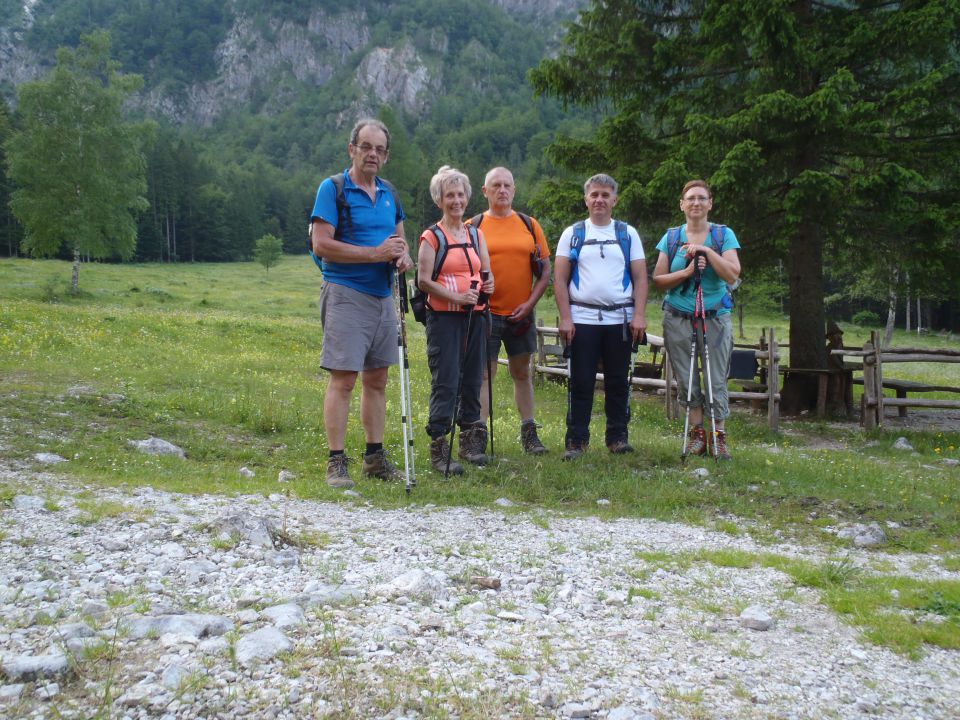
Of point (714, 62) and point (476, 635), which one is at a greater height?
point (714, 62)

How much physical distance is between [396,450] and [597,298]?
2.69 metres

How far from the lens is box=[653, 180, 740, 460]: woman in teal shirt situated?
7250mm

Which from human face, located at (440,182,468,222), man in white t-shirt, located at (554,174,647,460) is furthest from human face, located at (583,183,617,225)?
human face, located at (440,182,468,222)

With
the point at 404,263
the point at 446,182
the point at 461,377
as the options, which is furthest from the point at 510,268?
the point at 404,263

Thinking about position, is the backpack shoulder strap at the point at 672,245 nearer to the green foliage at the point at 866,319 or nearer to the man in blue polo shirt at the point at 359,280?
the man in blue polo shirt at the point at 359,280

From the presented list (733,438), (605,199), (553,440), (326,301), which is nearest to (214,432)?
(326,301)

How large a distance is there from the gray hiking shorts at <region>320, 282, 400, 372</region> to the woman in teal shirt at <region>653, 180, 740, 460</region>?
2.82 meters

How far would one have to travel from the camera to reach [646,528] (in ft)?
17.5

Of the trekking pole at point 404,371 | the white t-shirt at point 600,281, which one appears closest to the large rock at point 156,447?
the trekking pole at point 404,371

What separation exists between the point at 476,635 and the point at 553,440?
5700mm

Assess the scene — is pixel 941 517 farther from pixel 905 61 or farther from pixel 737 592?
pixel 905 61

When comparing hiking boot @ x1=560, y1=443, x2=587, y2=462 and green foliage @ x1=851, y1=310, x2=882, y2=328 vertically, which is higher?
green foliage @ x1=851, y1=310, x2=882, y2=328

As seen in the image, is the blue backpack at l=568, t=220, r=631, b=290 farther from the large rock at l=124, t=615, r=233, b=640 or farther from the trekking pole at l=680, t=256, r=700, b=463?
the large rock at l=124, t=615, r=233, b=640

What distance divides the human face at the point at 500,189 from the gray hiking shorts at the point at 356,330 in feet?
5.17
